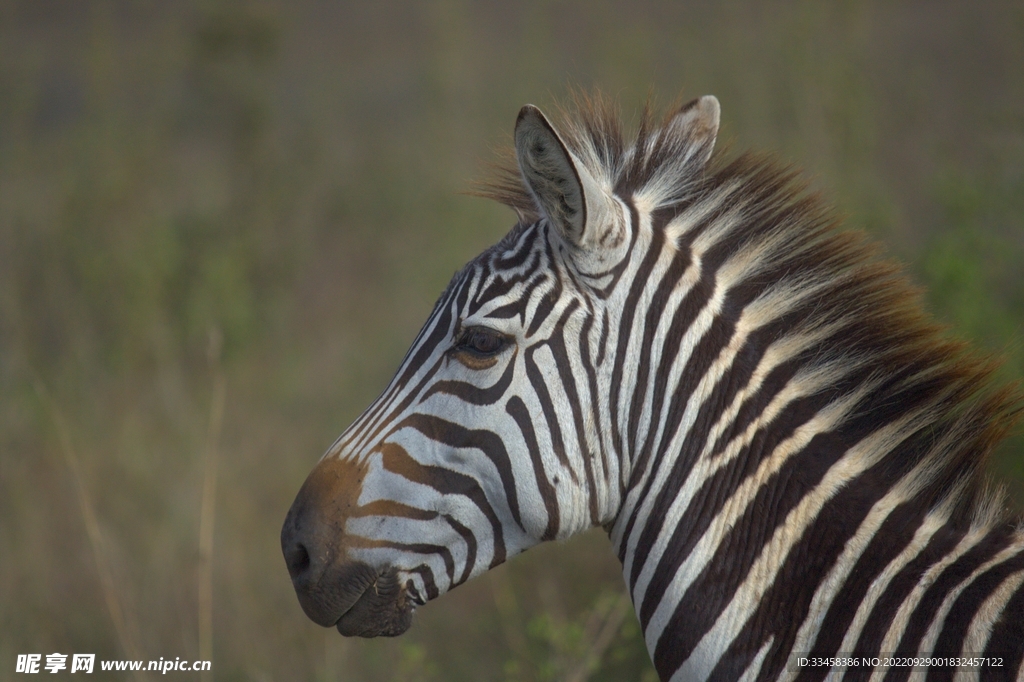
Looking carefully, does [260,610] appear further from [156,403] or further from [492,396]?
[492,396]

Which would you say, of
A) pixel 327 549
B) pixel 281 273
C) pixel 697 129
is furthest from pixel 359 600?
pixel 281 273

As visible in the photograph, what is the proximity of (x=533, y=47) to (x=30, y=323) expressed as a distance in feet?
23.6

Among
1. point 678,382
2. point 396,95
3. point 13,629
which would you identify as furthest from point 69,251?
point 396,95

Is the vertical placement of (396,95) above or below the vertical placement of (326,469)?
above

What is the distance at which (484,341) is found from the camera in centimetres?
236

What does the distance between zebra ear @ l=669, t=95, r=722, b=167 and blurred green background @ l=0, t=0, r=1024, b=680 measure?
680 millimetres

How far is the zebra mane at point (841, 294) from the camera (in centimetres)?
219

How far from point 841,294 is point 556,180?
99 cm

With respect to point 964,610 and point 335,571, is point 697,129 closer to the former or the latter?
point 964,610

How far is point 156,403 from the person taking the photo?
8.52 m

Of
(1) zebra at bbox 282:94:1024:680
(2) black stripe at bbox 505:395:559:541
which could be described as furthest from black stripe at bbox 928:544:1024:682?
(2) black stripe at bbox 505:395:559:541

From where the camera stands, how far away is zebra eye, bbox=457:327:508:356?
235 cm

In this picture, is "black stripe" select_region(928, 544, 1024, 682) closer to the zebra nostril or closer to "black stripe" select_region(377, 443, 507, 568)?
"black stripe" select_region(377, 443, 507, 568)

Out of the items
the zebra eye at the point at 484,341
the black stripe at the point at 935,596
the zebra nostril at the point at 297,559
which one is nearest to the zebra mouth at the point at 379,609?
the zebra nostril at the point at 297,559
